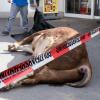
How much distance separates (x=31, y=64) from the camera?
560 centimetres

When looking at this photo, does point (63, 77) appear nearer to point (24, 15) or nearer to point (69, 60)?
point (69, 60)

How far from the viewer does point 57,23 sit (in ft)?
41.9

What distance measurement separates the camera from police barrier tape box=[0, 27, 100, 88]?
5.48m

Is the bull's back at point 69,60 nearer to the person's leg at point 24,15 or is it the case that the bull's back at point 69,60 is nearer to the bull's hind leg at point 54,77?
the bull's hind leg at point 54,77

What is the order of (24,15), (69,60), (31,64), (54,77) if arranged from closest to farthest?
(31,64)
(54,77)
(69,60)
(24,15)

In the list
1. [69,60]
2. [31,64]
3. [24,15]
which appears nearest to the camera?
[31,64]

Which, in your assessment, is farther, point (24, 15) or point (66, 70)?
point (24, 15)

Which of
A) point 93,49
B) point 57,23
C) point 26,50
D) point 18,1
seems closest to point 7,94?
point 26,50

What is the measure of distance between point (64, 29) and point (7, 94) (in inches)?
70.9

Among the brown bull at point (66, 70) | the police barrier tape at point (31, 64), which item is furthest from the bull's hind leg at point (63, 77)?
the police barrier tape at point (31, 64)

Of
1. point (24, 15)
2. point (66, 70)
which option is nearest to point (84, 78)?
point (66, 70)

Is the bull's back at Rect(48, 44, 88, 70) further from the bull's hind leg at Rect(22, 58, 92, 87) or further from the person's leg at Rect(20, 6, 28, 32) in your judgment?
the person's leg at Rect(20, 6, 28, 32)

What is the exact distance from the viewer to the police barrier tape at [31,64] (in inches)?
216

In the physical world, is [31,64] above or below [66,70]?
above
